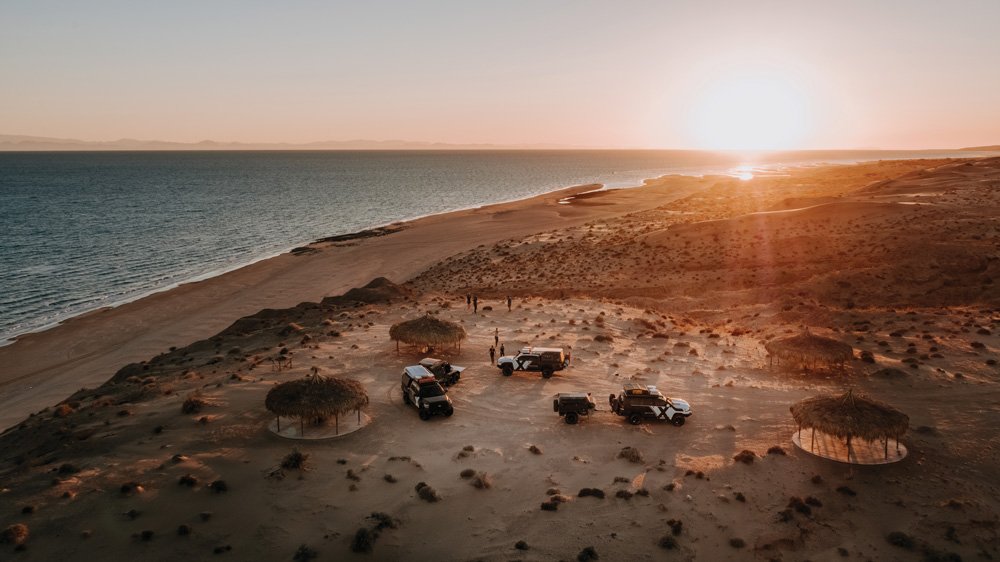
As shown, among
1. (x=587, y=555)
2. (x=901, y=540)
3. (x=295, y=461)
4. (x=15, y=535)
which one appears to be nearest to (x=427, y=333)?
(x=295, y=461)

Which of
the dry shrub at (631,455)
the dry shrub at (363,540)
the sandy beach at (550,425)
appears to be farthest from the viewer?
the dry shrub at (631,455)

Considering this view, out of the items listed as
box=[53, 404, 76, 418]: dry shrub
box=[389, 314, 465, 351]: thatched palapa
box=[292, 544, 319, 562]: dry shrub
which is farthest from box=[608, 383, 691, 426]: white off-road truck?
box=[53, 404, 76, 418]: dry shrub

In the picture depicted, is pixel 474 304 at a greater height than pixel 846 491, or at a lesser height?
→ greater

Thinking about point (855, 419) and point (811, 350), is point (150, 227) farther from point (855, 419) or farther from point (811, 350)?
point (855, 419)

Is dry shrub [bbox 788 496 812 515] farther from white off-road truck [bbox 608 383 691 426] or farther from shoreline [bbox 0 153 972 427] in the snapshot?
shoreline [bbox 0 153 972 427]

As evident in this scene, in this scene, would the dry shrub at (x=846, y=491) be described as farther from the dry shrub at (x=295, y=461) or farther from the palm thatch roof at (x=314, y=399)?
the dry shrub at (x=295, y=461)

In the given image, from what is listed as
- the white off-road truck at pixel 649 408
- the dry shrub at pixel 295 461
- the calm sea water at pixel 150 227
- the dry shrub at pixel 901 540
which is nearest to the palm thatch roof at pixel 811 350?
the white off-road truck at pixel 649 408

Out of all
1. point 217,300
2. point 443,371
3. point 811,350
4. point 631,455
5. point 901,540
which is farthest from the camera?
point 217,300
